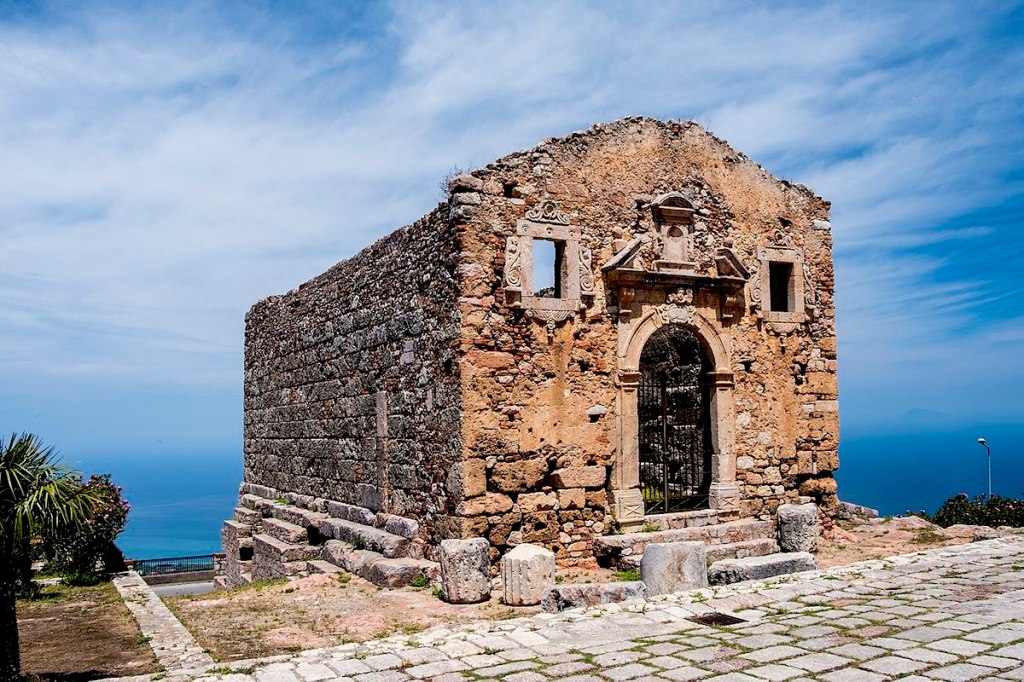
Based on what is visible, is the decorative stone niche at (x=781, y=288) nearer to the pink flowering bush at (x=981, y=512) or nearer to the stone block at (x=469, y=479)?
the stone block at (x=469, y=479)

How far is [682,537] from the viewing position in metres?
11.4

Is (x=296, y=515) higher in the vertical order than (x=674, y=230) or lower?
lower

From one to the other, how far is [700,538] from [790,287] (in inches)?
170

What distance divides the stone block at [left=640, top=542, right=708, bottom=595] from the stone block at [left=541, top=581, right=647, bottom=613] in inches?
27.4

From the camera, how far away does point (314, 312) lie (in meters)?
15.4

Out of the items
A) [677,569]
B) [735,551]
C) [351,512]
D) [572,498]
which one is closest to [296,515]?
[351,512]

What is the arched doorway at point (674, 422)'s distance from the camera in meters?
12.4

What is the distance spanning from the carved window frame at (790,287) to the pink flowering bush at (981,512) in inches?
214

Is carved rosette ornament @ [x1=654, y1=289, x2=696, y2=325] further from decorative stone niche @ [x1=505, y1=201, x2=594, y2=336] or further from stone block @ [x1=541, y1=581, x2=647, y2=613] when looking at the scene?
stone block @ [x1=541, y1=581, x2=647, y2=613]

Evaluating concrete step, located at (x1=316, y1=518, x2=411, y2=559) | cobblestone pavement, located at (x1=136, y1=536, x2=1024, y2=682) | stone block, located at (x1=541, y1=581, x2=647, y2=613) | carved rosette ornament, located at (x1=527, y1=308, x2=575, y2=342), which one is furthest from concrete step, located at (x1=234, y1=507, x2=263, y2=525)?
cobblestone pavement, located at (x1=136, y1=536, x2=1024, y2=682)

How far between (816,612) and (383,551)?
5.86 meters

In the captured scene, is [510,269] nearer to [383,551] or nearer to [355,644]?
[383,551]

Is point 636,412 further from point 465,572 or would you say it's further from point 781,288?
point 781,288

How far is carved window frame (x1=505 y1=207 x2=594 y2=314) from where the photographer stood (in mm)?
10766
